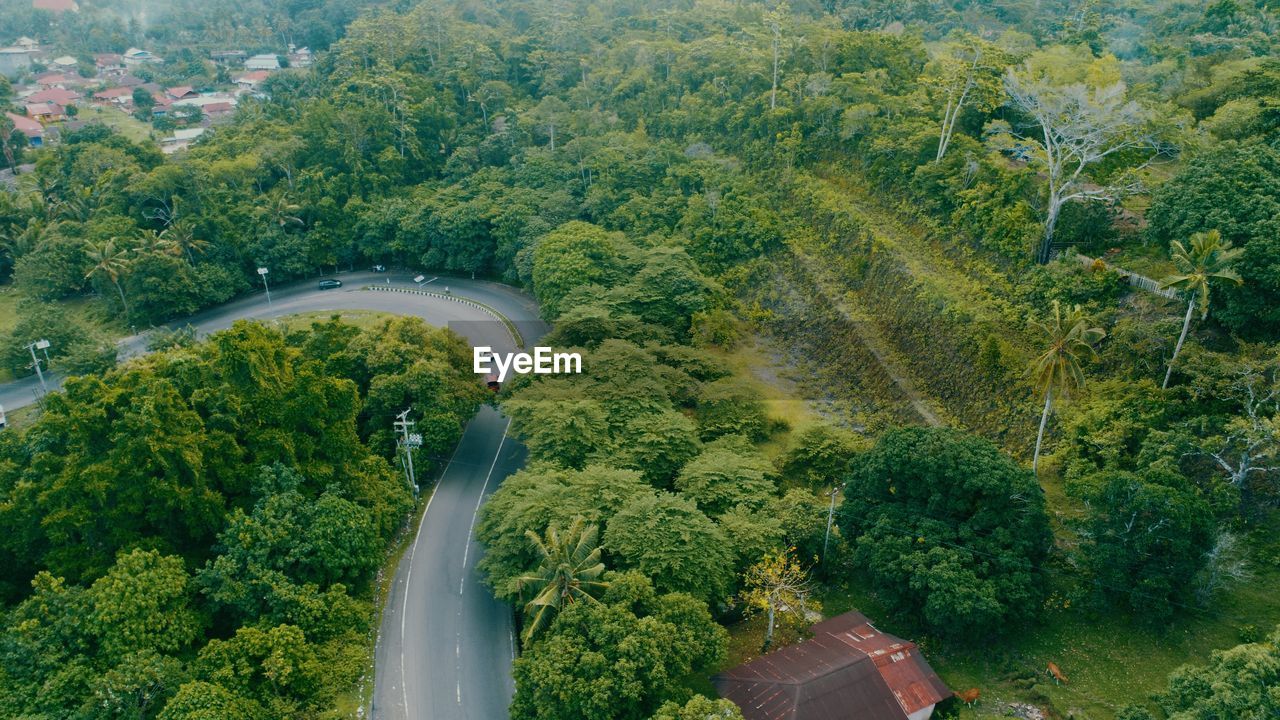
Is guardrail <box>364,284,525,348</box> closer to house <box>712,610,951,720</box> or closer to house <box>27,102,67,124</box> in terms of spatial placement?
house <box>712,610,951,720</box>

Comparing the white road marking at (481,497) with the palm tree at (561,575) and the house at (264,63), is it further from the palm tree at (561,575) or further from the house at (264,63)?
the house at (264,63)

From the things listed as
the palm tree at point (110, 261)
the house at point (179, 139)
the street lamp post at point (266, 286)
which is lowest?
the street lamp post at point (266, 286)

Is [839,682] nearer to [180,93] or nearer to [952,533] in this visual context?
[952,533]

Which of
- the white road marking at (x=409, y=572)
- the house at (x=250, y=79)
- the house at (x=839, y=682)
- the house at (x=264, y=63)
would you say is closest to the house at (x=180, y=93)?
the house at (x=250, y=79)

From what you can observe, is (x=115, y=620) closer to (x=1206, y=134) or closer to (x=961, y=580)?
(x=961, y=580)

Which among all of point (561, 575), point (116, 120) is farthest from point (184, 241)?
point (116, 120)

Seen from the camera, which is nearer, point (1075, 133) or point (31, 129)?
point (1075, 133)
